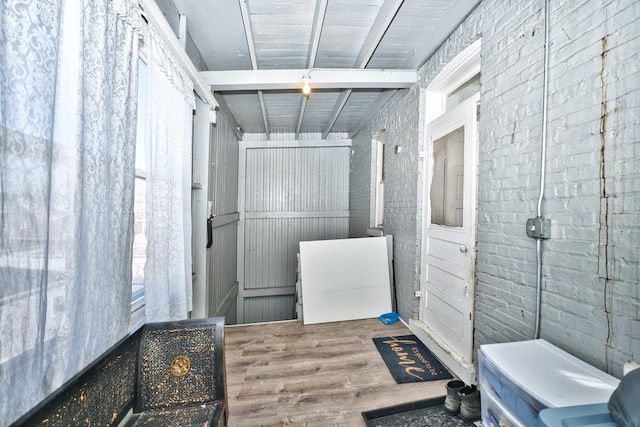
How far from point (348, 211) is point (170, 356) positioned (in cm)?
467

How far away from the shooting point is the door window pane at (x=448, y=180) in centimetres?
247

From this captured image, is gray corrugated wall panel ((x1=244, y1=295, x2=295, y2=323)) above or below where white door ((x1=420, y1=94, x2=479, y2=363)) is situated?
below

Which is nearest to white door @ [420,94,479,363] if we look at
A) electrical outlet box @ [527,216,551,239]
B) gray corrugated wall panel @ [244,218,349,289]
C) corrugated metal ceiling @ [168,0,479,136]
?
electrical outlet box @ [527,216,551,239]

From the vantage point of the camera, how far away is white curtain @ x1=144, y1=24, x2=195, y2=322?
5.41 feet

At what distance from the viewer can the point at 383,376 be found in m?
2.30

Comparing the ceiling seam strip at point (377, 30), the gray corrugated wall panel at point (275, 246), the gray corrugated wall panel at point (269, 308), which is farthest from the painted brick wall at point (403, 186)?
the gray corrugated wall panel at point (269, 308)

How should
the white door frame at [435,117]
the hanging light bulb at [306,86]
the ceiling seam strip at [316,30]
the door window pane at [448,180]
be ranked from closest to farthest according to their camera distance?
the ceiling seam strip at [316,30]
the white door frame at [435,117]
the door window pane at [448,180]
the hanging light bulb at [306,86]

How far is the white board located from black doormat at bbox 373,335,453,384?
0.63 m

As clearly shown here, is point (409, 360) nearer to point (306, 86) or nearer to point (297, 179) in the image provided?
point (306, 86)

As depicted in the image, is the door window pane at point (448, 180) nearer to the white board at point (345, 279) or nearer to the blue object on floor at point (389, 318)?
the white board at point (345, 279)

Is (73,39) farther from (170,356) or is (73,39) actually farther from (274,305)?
(274,305)

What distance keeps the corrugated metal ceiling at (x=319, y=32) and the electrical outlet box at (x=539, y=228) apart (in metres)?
1.66

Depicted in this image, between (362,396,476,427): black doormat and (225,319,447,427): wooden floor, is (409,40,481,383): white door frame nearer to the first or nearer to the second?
(225,319,447,427): wooden floor

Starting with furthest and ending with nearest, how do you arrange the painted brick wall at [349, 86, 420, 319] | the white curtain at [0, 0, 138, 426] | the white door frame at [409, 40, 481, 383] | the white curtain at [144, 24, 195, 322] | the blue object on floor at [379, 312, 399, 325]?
the blue object on floor at [379, 312, 399, 325]
the painted brick wall at [349, 86, 420, 319]
the white door frame at [409, 40, 481, 383]
the white curtain at [144, 24, 195, 322]
the white curtain at [0, 0, 138, 426]
